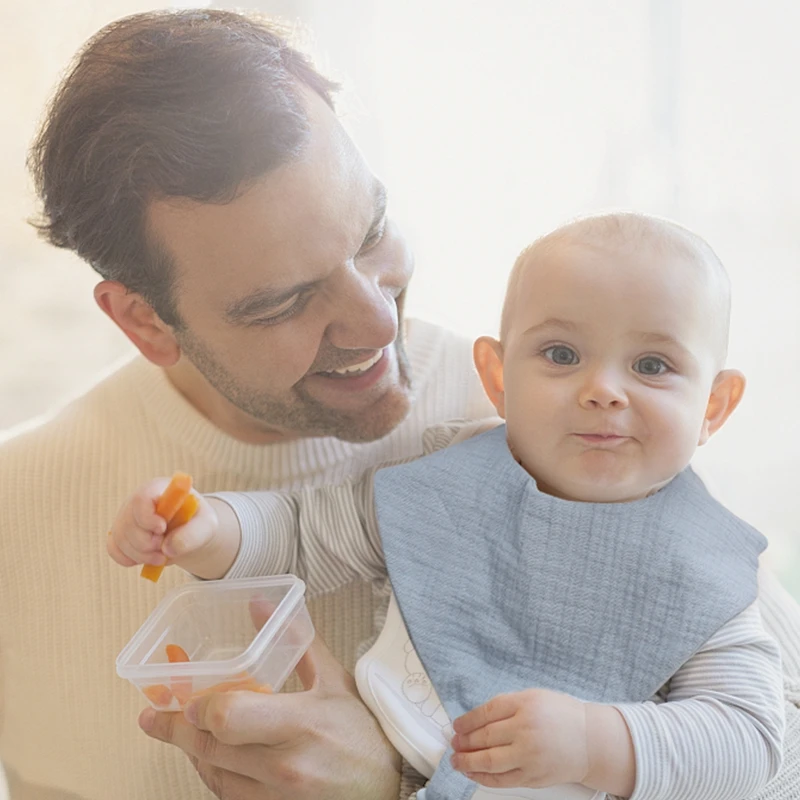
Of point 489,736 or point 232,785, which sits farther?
point 232,785

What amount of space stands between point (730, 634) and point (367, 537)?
0.45 meters

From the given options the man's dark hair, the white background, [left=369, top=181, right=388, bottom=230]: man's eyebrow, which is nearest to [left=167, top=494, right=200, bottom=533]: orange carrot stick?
the man's dark hair

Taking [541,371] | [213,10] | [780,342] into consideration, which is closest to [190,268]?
[213,10]

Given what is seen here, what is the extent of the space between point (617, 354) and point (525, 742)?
44 cm

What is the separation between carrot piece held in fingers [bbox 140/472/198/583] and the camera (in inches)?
45.9

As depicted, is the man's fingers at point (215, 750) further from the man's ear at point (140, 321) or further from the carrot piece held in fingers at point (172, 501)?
the man's ear at point (140, 321)

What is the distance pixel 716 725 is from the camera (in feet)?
3.65

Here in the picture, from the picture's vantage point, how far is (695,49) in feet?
6.29

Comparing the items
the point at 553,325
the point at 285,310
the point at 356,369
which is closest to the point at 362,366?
the point at 356,369

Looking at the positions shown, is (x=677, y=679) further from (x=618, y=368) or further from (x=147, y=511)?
(x=147, y=511)

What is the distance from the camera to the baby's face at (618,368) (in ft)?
3.94

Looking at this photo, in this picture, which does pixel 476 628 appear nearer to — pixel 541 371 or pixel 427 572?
pixel 427 572

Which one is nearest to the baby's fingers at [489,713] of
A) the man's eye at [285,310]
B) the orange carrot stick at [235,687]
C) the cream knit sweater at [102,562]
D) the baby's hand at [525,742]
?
the baby's hand at [525,742]

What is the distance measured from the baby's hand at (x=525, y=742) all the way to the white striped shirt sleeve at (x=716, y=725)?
2.7 inches
